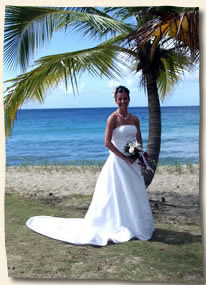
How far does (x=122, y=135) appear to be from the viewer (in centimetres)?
429

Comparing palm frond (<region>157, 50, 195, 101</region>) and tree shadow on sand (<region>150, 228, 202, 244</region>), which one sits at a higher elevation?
palm frond (<region>157, 50, 195, 101</region>)

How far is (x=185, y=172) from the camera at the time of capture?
14.3 feet

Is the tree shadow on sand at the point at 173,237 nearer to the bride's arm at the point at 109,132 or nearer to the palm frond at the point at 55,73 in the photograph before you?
the bride's arm at the point at 109,132

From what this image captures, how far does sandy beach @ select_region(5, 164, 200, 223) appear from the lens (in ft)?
14.3

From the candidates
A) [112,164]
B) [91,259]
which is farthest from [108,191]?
[91,259]

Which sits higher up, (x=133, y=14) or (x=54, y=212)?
(x=133, y=14)

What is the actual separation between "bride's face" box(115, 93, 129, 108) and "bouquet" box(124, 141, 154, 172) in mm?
409

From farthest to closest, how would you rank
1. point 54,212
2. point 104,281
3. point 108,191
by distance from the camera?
point 54,212 < point 108,191 < point 104,281

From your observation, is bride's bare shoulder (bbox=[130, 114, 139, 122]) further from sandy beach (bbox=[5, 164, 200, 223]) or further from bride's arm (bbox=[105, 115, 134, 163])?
sandy beach (bbox=[5, 164, 200, 223])

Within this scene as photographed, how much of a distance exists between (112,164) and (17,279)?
1574mm

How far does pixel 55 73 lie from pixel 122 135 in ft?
3.21

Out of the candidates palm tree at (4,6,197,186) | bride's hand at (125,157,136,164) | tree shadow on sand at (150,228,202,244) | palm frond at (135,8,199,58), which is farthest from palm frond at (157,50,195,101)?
tree shadow on sand at (150,228,202,244)

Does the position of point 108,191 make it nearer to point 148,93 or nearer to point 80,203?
point 80,203

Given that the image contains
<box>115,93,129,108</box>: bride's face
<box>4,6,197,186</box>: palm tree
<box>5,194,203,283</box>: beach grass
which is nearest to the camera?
<box>5,194,203,283</box>: beach grass
